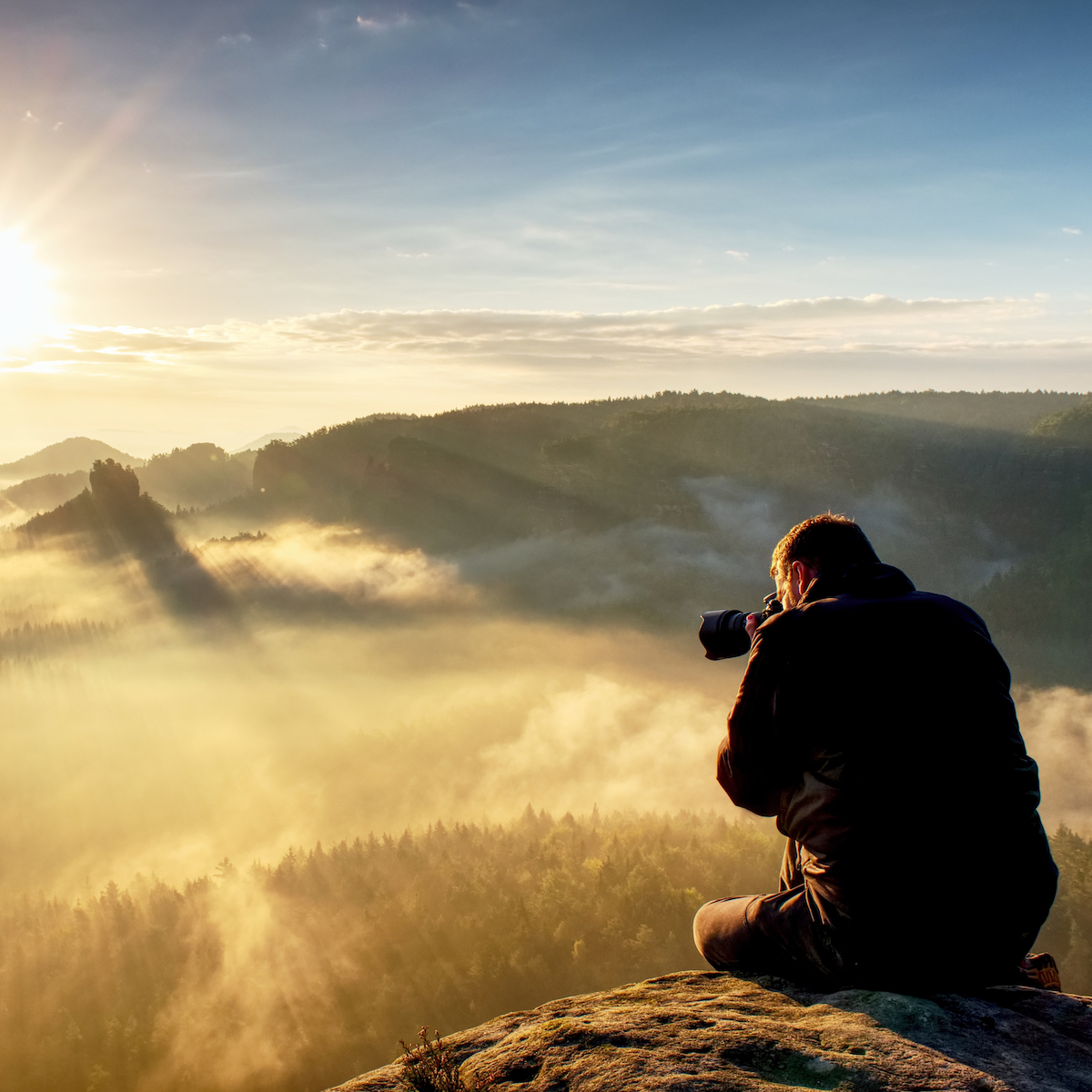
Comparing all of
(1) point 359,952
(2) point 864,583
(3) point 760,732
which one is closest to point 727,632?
(3) point 760,732

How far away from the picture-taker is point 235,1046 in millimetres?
111375

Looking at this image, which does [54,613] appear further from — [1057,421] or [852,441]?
[1057,421]

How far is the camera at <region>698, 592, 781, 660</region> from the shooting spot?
17.5 ft

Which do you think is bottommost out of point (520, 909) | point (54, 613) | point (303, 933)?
point (303, 933)

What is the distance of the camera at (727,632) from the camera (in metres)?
5.33

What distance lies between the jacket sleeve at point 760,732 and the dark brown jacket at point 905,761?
1.1 inches

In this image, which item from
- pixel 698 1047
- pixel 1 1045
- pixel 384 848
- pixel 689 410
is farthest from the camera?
pixel 689 410

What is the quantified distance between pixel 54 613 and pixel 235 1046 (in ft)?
444

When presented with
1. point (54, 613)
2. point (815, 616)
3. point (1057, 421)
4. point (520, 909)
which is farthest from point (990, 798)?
point (54, 613)

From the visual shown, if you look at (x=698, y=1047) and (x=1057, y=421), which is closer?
(x=698, y=1047)

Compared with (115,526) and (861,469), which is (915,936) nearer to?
(115,526)

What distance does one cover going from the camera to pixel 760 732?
446 centimetres

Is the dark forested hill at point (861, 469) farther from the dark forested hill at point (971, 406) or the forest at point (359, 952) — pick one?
the forest at point (359, 952)

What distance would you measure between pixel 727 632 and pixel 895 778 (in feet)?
5.46
